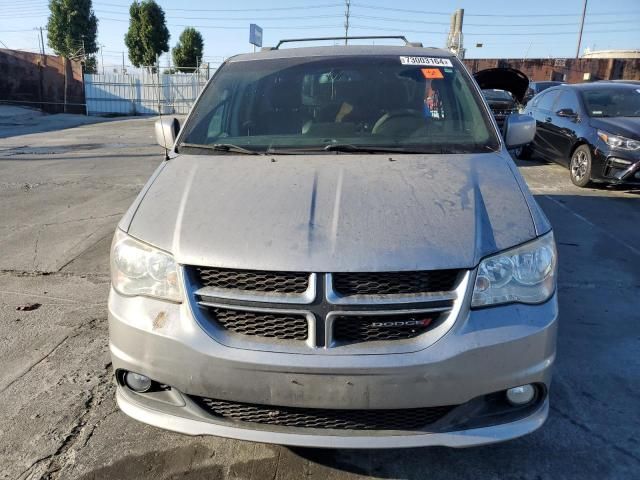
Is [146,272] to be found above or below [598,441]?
above

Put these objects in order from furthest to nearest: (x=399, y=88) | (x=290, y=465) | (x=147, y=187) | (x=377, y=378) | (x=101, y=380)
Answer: (x=399, y=88)
(x=101, y=380)
(x=147, y=187)
(x=290, y=465)
(x=377, y=378)

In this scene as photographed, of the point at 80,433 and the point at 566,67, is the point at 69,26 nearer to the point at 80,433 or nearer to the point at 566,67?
the point at 566,67

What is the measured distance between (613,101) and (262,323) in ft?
28.1

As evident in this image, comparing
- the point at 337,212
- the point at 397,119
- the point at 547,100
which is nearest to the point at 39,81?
the point at 547,100

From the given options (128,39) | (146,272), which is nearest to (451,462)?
(146,272)

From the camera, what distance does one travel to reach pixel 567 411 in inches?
109

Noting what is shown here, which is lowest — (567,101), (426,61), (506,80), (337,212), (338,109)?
(337,212)

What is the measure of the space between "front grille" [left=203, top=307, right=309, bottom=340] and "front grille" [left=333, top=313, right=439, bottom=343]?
0.14 meters

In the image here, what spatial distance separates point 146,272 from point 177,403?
0.56 metres

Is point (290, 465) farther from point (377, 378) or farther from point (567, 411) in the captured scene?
point (567, 411)

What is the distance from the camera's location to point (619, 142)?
7465mm

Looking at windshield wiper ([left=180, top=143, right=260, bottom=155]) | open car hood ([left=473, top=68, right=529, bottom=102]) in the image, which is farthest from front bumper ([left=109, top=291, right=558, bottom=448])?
open car hood ([left=473, top=68, right=529, bottom=102])

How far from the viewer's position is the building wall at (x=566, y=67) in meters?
31.1

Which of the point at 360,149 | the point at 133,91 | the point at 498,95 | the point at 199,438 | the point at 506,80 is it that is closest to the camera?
the point at 199,438
